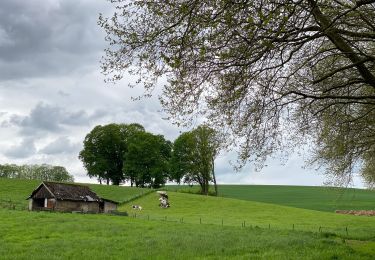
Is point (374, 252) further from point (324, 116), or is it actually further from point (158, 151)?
point (158, 151)

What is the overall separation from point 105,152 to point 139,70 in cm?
9522

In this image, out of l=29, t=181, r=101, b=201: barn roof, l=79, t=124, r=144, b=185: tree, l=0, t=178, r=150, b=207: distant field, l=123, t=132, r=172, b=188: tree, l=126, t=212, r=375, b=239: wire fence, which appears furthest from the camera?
l=79, t=124, r=144, b=185: tree

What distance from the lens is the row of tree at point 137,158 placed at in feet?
322

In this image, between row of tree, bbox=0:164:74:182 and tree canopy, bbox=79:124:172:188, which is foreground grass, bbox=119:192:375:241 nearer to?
tree canopy, bbox=79:124:172:188

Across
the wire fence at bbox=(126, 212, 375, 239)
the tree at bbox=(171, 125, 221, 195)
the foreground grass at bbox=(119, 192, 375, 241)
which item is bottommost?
the wire fence at bbox=(126, 212, 375, 239)

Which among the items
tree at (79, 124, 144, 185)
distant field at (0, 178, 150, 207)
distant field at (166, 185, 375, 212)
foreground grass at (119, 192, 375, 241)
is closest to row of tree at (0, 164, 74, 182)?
tree at (79, 124, 144, 185)

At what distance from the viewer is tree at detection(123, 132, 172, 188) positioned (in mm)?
100000

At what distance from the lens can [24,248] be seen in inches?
885

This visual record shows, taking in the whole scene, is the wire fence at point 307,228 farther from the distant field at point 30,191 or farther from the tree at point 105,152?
the tree at point 105,152

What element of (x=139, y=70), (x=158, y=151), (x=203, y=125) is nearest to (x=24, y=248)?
(x=203, y=125)

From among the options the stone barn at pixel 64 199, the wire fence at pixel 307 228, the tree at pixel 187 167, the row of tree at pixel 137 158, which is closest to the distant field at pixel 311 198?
the tree at pixel 187 167

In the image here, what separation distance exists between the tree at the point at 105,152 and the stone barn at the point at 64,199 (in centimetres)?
3338

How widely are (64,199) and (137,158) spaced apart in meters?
36.0

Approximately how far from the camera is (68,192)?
66.6m
